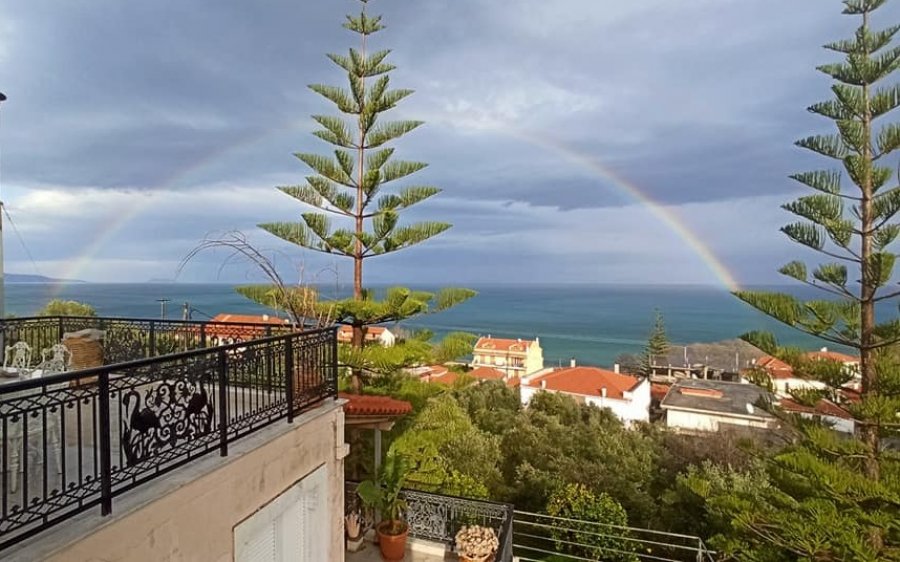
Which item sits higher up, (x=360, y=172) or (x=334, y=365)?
(x=360, y=172)

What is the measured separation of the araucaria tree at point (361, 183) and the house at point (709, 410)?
792 inches

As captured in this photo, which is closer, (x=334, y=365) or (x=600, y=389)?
(x=334, y=365)

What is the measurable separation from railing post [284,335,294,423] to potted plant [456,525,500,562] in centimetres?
287

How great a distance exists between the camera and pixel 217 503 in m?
2.53

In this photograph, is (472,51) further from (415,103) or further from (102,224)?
(102,224)

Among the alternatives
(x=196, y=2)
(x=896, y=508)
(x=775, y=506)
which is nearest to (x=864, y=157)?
(x=896, y=508)

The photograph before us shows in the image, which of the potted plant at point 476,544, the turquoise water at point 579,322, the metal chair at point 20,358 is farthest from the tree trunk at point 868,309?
the turquoise water at point 579,322

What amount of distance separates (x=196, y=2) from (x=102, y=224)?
7304mm

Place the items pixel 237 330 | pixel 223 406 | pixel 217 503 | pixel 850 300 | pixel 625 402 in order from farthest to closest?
pixel 625 402 < pixel 850 300 < pixel 237 330 < pixel 223 406 < pixel 217 503

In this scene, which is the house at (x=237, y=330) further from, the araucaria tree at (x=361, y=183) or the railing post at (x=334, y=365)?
the araucaria tree at (x=361, y=183)

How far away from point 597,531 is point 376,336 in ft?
16.3

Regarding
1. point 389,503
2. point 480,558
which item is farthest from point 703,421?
point 389,503

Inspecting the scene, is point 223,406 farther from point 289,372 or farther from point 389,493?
point 389,493

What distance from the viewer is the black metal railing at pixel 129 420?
1824 mm
